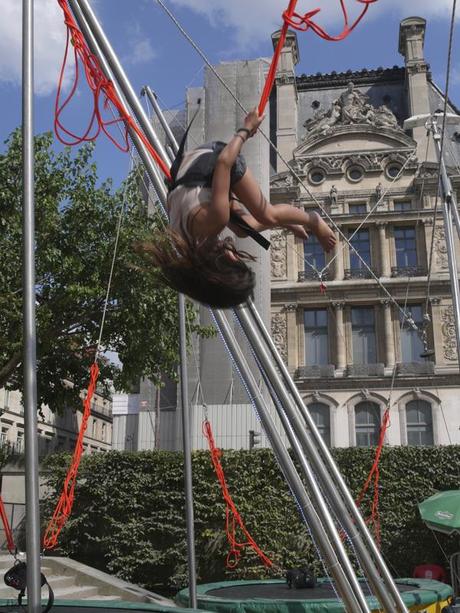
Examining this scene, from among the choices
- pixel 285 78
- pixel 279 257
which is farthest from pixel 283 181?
pixel 285 78

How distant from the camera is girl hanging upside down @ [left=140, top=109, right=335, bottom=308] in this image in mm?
2512

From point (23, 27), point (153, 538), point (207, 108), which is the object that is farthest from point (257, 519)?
point (207, 108)

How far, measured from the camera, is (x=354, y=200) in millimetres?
27641

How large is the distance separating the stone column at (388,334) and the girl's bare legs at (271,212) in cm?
2331

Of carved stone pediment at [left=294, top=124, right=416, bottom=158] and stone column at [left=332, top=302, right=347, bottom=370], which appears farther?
carved stone pediment at [left=294, top=124, right=416, bottom=158]

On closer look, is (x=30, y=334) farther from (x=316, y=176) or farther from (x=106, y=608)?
(x=316, y=176)

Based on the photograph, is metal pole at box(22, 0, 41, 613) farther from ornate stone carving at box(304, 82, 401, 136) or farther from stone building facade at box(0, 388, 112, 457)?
ornate stone carving at box(304, 82, 401, 136)

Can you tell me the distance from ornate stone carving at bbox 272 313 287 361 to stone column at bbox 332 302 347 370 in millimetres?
1972

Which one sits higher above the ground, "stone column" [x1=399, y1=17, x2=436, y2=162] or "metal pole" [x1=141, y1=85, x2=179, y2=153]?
"stone column" [x1=399, y1=17, x2=436, y2=162]

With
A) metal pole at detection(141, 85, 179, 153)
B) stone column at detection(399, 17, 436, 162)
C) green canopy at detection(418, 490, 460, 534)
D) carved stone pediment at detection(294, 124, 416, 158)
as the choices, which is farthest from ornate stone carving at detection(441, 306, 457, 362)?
metal pole at detection(141, 85, 179, 153)

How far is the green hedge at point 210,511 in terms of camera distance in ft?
46.4

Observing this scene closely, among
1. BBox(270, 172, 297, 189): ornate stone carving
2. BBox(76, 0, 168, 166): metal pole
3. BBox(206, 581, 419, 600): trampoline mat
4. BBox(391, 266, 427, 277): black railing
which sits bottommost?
BBox(206, 581, 419, 600): trampoline mat

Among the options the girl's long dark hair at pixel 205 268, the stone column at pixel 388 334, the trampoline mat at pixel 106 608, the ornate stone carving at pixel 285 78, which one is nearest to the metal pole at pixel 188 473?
the trampoline mat at pixel 106 608

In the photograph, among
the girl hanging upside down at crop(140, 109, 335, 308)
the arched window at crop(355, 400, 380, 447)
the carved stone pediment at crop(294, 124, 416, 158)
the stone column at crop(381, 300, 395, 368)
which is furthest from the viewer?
the carved stone pediment at crop(294, 124, 416, 158)
